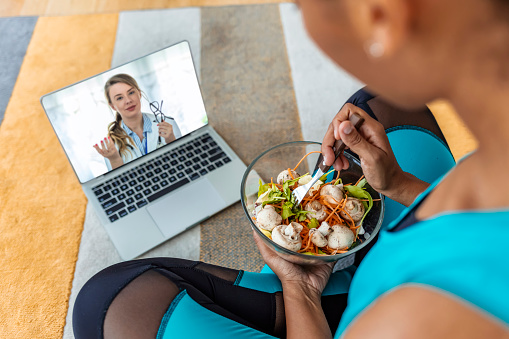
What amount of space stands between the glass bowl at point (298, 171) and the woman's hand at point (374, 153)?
4cm

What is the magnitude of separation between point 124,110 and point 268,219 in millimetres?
475

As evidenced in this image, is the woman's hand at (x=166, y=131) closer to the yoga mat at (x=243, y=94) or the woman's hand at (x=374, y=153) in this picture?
the yoga mat at (x=243, y=94)

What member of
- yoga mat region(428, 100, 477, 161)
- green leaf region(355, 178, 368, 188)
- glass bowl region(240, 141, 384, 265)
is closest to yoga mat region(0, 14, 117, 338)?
glass bowl region(240, 141, 384, 265)

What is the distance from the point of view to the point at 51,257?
991 mm

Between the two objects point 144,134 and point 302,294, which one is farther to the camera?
point 144,134

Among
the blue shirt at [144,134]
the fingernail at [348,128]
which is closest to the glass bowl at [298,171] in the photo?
the fingernail at [348,128]

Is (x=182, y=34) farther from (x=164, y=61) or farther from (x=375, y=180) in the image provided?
(x=375, y=180)

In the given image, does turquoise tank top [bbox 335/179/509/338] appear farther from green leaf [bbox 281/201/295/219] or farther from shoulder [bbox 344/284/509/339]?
green leaf [bbox 281/201/295/219]

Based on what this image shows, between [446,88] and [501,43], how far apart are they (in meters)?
0.05

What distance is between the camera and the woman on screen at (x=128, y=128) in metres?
1.00

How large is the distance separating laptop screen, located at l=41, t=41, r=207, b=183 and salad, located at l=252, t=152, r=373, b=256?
0.36 metres

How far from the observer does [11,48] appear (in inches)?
56.4

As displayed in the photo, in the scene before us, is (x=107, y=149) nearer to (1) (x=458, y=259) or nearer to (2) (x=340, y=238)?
(2) (x=340, y=238)

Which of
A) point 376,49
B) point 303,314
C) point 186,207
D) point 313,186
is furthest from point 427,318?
point 186,207
